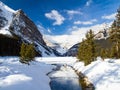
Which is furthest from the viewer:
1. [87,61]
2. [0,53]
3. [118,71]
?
[0,53]

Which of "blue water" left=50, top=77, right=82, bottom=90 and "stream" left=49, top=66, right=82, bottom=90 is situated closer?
"blue water" left=50, top=77, right=82, bottom=90

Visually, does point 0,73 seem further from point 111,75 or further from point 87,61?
point 87,61

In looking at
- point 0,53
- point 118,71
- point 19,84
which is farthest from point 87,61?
point 0,53

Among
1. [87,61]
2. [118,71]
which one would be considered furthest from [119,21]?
[118,71]

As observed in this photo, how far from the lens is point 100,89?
96.0ft

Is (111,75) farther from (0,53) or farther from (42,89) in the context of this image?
(0,53)

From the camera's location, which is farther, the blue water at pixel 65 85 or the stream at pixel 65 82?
the stream at pixel 65 82

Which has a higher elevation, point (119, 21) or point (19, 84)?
point (119, 21)

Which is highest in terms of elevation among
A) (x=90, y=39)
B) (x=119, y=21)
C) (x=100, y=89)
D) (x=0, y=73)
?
(x=119, y=21)

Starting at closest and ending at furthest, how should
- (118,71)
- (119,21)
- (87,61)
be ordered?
1. (118,71)
2. (87,61)
3. (119,21)

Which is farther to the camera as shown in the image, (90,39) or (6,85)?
(90,39)

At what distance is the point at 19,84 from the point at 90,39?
4280cm

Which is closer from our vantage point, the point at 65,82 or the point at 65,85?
the point at 65,85

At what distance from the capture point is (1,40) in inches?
5851
